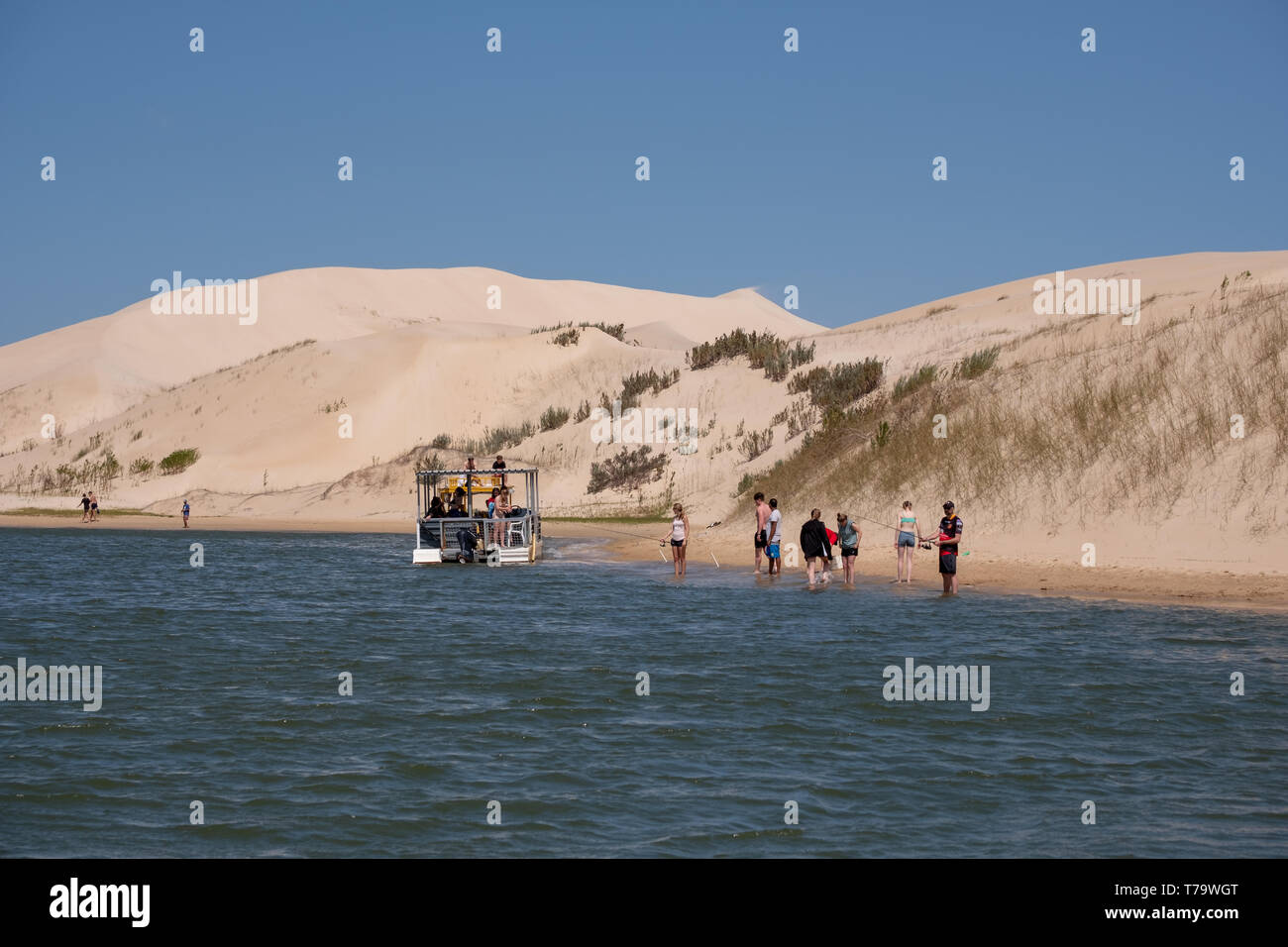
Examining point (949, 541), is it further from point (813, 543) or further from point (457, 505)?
point (457, 505)

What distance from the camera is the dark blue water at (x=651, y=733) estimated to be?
33.1 feet

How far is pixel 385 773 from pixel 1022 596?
15.8 m

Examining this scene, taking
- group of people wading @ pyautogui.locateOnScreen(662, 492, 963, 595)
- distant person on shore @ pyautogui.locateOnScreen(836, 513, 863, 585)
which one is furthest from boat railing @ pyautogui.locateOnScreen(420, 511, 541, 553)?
distant person on shore @ pyautogui.locateOnScreen(836, 513, 863, 585)

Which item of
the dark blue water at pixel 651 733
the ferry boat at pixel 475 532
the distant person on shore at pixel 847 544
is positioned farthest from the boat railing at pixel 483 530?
the distant person on shore at pixel 847 544

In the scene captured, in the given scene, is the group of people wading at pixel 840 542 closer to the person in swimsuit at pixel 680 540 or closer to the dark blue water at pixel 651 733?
the person in swimsuit at pixel 680 540

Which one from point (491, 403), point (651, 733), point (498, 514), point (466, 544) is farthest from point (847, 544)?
point (491, 403)

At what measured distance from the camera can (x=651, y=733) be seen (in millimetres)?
13352

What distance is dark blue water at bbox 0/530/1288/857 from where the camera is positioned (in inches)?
398

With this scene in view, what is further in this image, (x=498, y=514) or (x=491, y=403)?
(x=491, y=403)

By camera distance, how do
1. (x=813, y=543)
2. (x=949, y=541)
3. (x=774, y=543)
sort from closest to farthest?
(x=949, y=541) < (x=813, y=543) < (x=774, y=543)

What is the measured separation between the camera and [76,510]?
2331 inches

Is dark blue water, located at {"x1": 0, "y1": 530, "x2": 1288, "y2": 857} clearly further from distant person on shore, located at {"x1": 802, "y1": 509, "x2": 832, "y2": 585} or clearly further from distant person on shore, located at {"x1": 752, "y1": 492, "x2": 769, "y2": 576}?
distant person on shore, located at {"x1": 752, "y1": 492, "x2": 769, "y2": 576}
